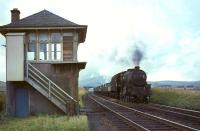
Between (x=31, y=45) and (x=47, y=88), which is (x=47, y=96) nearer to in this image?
(x=47, y=88)

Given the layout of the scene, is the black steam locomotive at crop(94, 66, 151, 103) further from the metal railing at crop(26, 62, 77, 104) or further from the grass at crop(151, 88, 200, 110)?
the metal railing at crop(26, 62, 77, 104)

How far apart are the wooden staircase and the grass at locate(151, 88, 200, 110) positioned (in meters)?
10.3

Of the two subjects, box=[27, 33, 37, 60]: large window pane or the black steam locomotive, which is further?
the black steam locomotive

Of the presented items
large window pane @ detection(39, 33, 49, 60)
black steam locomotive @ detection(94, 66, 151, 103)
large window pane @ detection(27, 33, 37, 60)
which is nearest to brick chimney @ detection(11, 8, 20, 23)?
large window pane @ detection(27, 33, 37, 60)

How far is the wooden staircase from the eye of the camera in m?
25.0

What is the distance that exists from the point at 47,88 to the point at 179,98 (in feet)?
50.9

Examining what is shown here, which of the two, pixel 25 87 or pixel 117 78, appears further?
pixel 117 78

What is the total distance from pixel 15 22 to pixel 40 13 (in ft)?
7.38

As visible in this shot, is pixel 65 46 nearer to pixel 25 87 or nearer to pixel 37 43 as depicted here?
pixel 37 43

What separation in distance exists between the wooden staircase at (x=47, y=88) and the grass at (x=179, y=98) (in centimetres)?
1026

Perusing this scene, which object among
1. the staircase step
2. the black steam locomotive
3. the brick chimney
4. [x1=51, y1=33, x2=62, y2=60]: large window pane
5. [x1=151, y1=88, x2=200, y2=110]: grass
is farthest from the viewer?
the black steam locomotive

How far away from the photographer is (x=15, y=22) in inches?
1088

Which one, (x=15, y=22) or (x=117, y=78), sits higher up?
(x=15, y=22)

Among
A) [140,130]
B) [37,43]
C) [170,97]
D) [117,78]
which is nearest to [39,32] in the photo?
[37,43]
